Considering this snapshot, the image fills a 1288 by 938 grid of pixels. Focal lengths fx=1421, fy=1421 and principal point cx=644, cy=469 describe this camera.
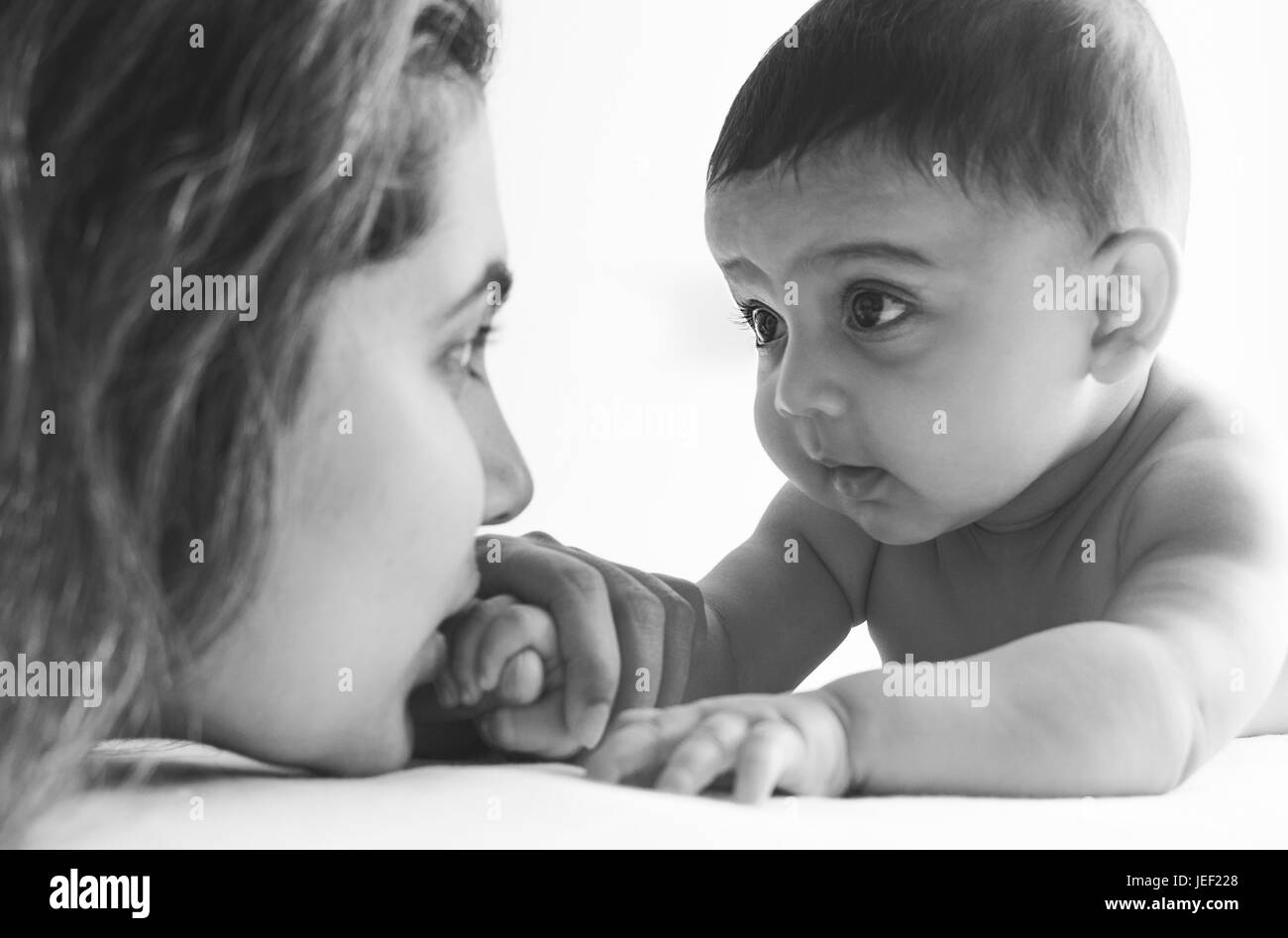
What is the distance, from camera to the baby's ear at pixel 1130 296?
3.25 feet

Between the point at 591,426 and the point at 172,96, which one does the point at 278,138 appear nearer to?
the point at 172,96

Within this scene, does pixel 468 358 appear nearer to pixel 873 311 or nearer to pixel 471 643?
pixel 471 643

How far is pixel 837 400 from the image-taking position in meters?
0.99

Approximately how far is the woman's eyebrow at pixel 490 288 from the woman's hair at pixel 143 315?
99 millimetres

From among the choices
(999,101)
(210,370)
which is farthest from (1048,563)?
(210,370)

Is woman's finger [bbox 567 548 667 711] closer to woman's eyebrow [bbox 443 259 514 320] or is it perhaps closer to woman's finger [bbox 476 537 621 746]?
woman's finger [bbox 476 537 621 746]

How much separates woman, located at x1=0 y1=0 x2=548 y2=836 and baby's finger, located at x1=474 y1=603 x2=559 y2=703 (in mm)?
107

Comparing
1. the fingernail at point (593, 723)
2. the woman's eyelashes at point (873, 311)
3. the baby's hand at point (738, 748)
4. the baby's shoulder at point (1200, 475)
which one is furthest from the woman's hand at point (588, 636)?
the baby's shoulder at point (1200, 475)

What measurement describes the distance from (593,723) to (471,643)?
→ 0.09 m

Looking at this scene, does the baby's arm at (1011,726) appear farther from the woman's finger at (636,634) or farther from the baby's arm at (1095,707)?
the woman's finger at (636,634)

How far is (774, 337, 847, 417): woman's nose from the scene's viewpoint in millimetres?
985

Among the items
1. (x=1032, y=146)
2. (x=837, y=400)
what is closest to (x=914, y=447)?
(x=837, y=400)

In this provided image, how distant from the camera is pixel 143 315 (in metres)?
0.65

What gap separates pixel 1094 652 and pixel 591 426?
2.16 feet
